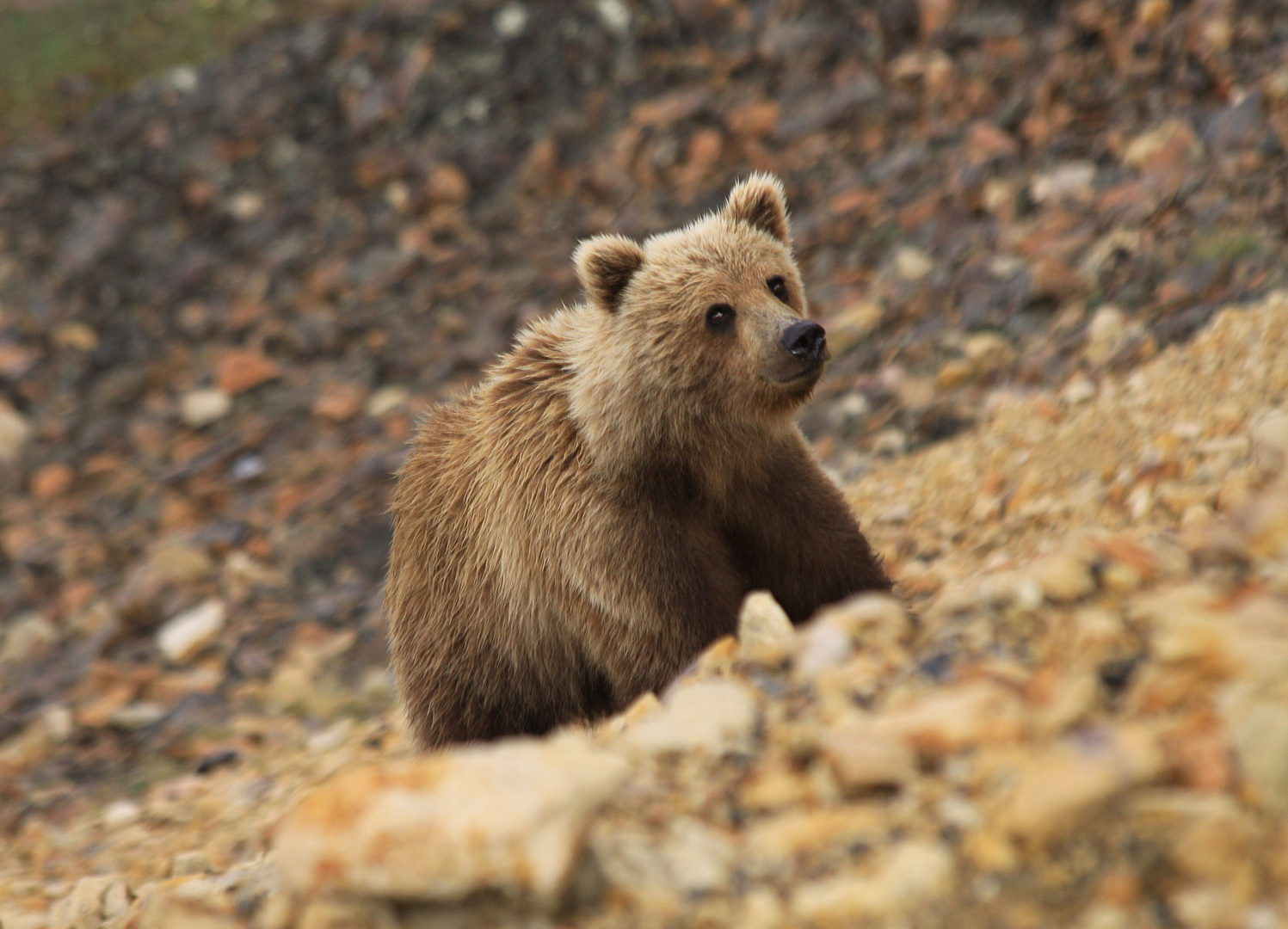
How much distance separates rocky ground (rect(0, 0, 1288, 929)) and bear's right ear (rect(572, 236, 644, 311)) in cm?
160

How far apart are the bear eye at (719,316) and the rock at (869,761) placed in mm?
2215

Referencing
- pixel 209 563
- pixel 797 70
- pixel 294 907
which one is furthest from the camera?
pixel 797 70

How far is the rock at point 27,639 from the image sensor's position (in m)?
7.36

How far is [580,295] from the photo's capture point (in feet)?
28.1

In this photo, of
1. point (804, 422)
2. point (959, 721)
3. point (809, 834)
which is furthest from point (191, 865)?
point (804, 422)

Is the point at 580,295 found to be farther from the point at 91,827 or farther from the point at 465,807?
the point at 465,807

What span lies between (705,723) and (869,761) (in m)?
0.46

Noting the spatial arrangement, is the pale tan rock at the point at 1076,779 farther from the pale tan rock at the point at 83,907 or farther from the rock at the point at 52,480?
the rock at the point at 52,480

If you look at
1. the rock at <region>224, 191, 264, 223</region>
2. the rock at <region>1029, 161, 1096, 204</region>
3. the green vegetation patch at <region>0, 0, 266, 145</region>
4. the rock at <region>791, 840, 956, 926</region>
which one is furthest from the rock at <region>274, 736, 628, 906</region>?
the green vegetation patch at <region>0, 0, 266, 145</region>

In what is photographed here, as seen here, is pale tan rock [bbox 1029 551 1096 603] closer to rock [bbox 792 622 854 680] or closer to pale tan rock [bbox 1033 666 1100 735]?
pale tan rock [bbox 1033 666 1100 735]

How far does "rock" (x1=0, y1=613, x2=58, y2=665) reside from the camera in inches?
290

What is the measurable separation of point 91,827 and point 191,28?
29.9 feet

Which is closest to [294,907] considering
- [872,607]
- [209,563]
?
[872,607]

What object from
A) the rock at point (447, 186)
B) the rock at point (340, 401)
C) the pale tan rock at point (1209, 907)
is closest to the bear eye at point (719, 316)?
the pale tan rock at point (1209, 907)
